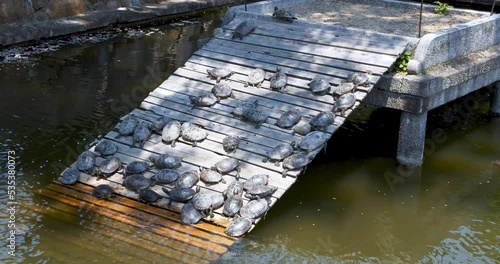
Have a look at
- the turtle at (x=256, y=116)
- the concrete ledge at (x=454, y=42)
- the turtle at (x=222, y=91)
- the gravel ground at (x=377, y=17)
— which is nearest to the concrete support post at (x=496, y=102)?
the concrete ledge at (x=454, y=42)

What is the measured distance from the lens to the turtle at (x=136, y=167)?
24.8ft

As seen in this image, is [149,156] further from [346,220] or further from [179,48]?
[179,48]

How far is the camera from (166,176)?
742 centimetres

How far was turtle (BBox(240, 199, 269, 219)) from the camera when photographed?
275 inches

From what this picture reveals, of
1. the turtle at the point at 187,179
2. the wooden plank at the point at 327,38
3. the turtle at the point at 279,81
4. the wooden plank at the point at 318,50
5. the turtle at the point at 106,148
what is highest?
the wooden plank at the point at 327,38

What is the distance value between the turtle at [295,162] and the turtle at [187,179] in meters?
0.90

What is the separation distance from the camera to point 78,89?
10922 millimetres

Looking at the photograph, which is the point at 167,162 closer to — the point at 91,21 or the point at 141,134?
the point at 141,134

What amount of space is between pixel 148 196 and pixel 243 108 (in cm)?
164

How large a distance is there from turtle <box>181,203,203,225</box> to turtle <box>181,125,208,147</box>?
1.07 m

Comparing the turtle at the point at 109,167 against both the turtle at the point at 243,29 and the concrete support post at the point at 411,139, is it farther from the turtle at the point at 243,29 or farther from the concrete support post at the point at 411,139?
the concrete support post at the point at 411,139

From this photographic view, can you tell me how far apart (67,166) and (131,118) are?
913 mm

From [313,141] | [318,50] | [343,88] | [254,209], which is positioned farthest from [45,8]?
[254,209]

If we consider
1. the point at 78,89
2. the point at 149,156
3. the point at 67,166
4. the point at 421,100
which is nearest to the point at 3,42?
the point at 78,89
